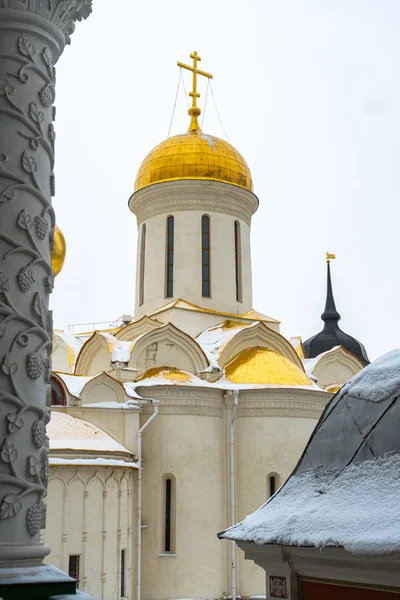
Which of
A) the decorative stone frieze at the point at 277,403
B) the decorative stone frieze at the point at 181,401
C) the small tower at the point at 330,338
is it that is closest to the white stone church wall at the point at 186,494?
the decorative stone frieze at the point at 181,401

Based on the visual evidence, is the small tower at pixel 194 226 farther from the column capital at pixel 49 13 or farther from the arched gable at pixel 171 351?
the column capital at pixel 49 13

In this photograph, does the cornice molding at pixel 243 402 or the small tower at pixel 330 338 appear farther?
the small tower at pixel 330 338

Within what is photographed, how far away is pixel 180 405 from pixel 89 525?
3036mm

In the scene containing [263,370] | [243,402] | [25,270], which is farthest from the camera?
[263,370]

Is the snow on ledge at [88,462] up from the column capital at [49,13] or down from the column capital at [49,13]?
down

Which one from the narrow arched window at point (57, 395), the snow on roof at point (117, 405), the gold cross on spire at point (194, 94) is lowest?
the snow on roof at point (117, 405)

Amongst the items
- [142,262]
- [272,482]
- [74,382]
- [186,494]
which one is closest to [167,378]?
[74,382]

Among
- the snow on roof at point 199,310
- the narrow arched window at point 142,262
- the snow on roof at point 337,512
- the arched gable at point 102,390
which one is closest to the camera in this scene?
the snow on roof at point 337,512

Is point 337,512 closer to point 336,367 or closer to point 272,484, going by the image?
point 272,484

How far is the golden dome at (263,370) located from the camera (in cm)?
1434

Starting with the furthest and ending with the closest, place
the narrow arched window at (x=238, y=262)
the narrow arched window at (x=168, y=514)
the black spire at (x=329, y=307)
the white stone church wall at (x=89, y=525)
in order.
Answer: the black spire at (x=329, y=307) → the narrow arched window at (x=238, y=262) → the narrow arched window at (x=168, y=514) → the white stone church wall at (x=89, y=525)

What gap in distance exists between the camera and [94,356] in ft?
50.3

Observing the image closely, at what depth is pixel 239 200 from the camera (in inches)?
658

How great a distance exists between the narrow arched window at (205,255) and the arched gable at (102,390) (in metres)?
3.52
